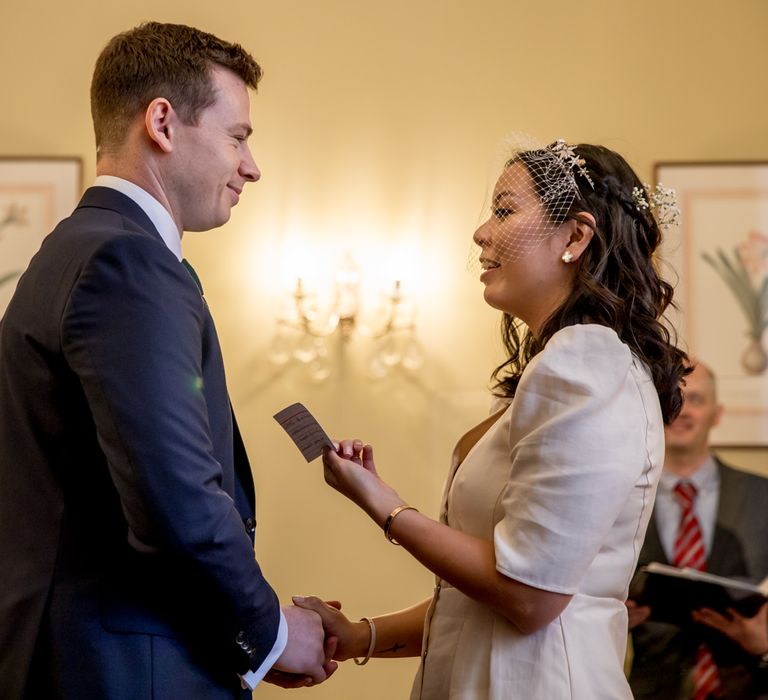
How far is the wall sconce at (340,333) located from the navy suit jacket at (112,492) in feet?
9.70

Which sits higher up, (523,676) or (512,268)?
(512,268)

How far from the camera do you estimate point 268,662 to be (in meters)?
1.81

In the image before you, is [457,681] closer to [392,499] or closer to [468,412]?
[392,499]

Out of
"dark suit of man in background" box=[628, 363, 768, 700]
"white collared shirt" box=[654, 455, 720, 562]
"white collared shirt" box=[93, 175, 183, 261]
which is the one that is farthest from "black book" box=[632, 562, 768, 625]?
"white collared shirt" box=[93, 175, 183, 261]

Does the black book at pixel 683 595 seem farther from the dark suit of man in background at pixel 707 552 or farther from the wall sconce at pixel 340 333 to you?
the wall sconce at pixel 340 333

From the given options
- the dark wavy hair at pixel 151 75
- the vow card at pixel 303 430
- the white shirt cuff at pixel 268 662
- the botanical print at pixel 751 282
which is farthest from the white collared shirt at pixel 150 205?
the botanical print at pixel 751 282

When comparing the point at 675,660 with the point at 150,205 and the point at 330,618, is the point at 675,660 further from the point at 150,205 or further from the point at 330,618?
the point at 150,205

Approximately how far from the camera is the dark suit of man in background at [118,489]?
158 cm

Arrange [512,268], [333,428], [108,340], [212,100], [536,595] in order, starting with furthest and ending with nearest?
[333,428]
[512,268]
[212,100]
[536,595]
[108,340]

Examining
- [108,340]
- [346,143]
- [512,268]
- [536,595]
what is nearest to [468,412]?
[346,143]

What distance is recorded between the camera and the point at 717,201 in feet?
15.5

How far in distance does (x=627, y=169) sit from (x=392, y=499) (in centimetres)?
88

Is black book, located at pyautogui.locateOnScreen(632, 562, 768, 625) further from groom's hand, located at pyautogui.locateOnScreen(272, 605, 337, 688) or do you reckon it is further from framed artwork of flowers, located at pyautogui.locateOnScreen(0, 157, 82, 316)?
framed artwork of flowers, located at pyautogui.locateOnScreen(0, 157, 82, 316)

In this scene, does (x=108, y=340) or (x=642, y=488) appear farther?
(x=642, y=488)
